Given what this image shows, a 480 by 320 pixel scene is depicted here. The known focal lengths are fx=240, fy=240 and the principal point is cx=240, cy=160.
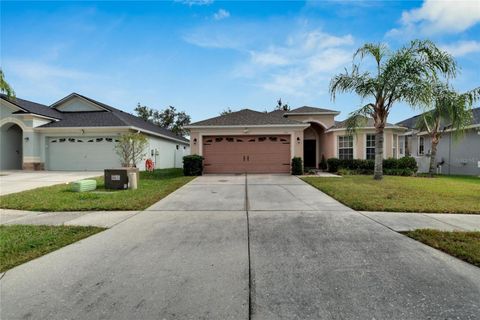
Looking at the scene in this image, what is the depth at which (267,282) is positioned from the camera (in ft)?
9.14

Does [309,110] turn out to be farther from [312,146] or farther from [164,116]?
[164,116]

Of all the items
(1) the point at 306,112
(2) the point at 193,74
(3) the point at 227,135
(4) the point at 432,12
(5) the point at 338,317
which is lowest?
(5) the point at 338,317

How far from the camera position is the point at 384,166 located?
49.9 ft

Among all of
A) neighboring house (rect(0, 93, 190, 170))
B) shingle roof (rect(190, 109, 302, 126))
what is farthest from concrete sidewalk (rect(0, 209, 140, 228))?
neighboring house (rect(0, 93, 190, 170))

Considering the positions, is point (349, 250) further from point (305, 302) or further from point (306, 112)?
point (306, 112)

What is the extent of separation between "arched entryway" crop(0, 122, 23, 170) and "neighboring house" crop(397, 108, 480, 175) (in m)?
29.1

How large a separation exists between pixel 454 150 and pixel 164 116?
108ft

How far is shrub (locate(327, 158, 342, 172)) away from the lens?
52.7 ft

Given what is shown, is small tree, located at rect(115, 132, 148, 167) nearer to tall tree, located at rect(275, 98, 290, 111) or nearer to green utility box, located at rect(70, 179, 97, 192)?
green utility box, located at rect(70, 179, 97, 192)

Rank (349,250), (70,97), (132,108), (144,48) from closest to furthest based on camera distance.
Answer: (349,250) → (144,48) → (70,97) → (132,108)

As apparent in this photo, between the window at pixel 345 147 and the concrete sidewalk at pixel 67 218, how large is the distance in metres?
14.7

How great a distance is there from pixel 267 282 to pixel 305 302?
0.50 metres

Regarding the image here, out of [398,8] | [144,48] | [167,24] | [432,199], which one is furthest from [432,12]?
[144,48]

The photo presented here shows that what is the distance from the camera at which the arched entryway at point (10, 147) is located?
17844mm
